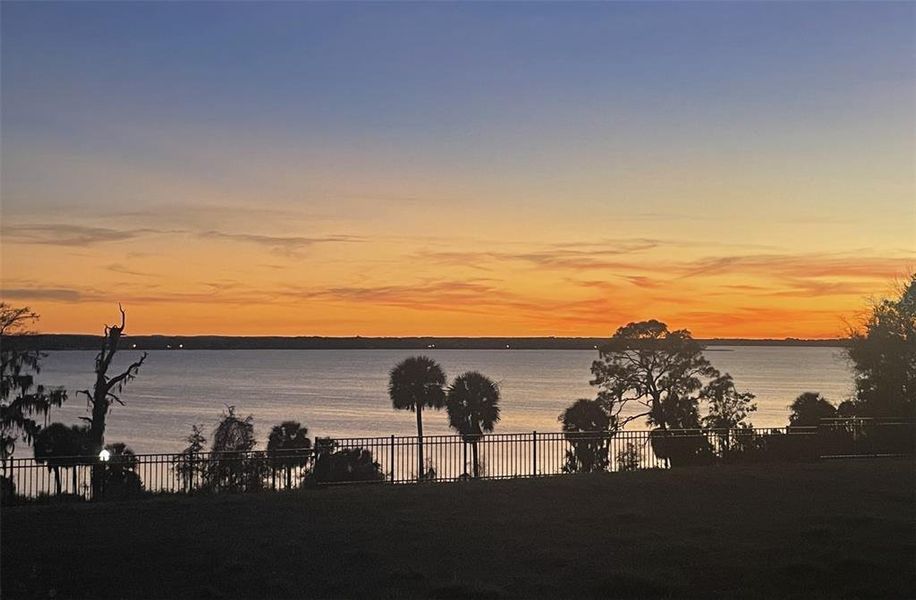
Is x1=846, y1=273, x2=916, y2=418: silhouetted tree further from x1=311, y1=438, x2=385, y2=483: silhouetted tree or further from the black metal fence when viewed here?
x1=311, y1=438, x2=385, y2=483: silhouetted tree

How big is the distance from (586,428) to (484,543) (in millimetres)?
28569

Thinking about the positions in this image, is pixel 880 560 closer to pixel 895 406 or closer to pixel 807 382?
pixel 895 406

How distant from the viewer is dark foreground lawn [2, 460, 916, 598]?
41.7 ft

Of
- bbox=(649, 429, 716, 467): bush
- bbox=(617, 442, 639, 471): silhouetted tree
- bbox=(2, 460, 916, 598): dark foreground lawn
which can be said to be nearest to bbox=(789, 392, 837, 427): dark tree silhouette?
bbox=(649, 429, 716, 467): bush

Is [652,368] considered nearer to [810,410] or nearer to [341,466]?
[810,410]

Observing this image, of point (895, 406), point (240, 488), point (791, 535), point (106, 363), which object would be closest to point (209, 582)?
point (791, 535)

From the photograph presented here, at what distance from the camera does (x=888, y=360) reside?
3916cm

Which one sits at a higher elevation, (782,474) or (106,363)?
(106,363)

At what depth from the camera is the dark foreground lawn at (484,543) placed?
12.7 metres

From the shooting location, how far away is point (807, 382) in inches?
7318

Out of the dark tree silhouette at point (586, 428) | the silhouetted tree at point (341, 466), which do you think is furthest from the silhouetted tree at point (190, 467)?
the dark tree silhouette at point (586, 428)

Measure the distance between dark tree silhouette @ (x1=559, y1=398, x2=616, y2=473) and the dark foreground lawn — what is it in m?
12.0

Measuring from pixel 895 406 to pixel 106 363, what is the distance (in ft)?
103

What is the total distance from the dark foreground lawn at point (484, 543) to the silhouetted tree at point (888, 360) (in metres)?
16.4
